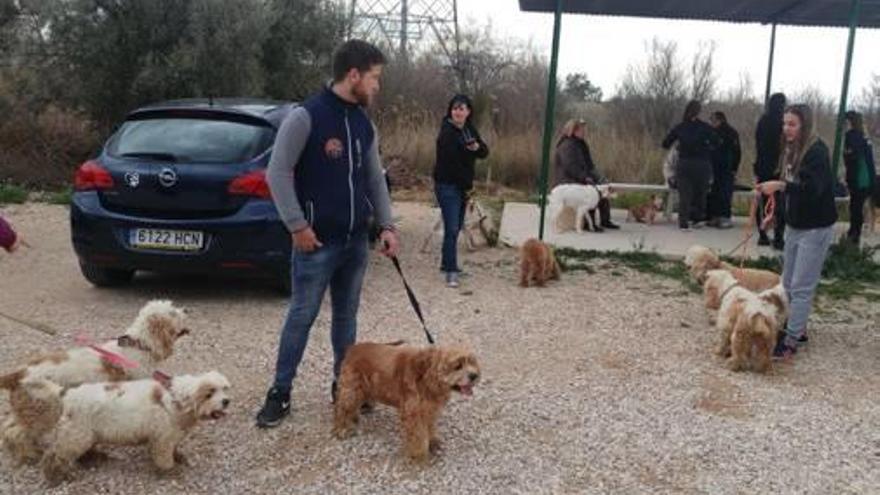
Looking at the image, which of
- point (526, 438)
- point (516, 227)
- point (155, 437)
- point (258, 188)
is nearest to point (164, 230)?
point (258, 188)

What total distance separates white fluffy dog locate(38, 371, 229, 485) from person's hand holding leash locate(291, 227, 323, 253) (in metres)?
0.76

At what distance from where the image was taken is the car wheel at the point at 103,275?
7219mm

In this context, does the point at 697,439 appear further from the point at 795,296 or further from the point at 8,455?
the point at 8,455

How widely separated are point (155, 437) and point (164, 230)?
117 inches

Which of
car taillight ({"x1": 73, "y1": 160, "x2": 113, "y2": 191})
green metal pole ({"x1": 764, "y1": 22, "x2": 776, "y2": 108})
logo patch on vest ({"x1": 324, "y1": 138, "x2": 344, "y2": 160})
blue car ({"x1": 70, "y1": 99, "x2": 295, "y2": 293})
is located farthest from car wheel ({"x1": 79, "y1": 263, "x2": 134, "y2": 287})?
green metal pole ({"x1": 764, "y1": 22, "x2": 776, "y2": 108})

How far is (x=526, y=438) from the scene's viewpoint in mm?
4594

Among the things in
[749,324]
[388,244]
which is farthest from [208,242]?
[749,324]

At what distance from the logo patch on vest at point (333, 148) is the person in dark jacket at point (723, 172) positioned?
8647 mm

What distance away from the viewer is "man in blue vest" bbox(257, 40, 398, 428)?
13.6ft

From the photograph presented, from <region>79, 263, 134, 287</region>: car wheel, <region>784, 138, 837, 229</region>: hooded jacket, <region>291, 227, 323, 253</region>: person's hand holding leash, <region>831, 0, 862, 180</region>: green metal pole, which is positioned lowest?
<region>79, 263, 134, 287</region>: car wheel

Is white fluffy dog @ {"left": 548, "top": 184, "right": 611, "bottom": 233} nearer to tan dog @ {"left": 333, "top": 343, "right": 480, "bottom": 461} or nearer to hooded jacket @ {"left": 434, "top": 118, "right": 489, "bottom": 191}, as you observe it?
hooded jacket @ {"left": 434, "top": 118, "right": 489, "bottom": 191}

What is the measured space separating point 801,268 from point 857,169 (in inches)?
218

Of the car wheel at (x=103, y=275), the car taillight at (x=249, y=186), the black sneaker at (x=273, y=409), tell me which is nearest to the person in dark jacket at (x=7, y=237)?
the black sneaker at (x=273, y=409)

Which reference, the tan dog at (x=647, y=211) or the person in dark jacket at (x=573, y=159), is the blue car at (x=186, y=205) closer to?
the person in dark jacket at (x=573, y=159)
